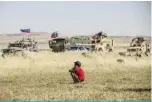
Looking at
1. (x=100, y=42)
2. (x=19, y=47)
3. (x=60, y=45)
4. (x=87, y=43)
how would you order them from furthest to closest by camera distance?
(x=60, y=45)
(x=87, y=43)
(x=100, y=42)
(x=19, y=47)

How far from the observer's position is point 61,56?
1186 inches

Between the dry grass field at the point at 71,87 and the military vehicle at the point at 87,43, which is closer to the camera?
the dry grass field at the point at 71,87

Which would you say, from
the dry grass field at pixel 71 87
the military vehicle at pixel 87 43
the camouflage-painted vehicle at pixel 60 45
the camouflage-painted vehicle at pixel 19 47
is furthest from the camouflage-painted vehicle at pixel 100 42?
the dry grass field at pixel 71 87

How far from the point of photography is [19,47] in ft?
110

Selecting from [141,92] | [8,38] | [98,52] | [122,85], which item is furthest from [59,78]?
[8,38]

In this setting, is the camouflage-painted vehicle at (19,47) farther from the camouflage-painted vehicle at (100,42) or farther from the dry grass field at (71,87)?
the dry grass field at (71,87)

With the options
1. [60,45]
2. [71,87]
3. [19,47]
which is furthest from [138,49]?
[71,87]

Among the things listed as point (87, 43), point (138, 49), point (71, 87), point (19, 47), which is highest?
point (87, 43)

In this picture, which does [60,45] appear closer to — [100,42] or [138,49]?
[100,42]

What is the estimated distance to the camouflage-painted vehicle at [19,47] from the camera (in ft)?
105

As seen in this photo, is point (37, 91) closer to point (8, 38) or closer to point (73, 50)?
point (73, 50)

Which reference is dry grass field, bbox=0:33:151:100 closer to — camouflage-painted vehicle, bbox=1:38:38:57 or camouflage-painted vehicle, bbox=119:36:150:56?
camouflage-painted vehicle, bbox=1:38:38:57

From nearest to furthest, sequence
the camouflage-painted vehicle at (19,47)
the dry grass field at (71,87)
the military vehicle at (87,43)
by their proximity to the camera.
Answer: the dry grass field at (71,87)
the camouflage-painted vehicle at (19,47)
the military vehicle at (87,43)

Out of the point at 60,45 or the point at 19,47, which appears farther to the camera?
the point at 60,45
